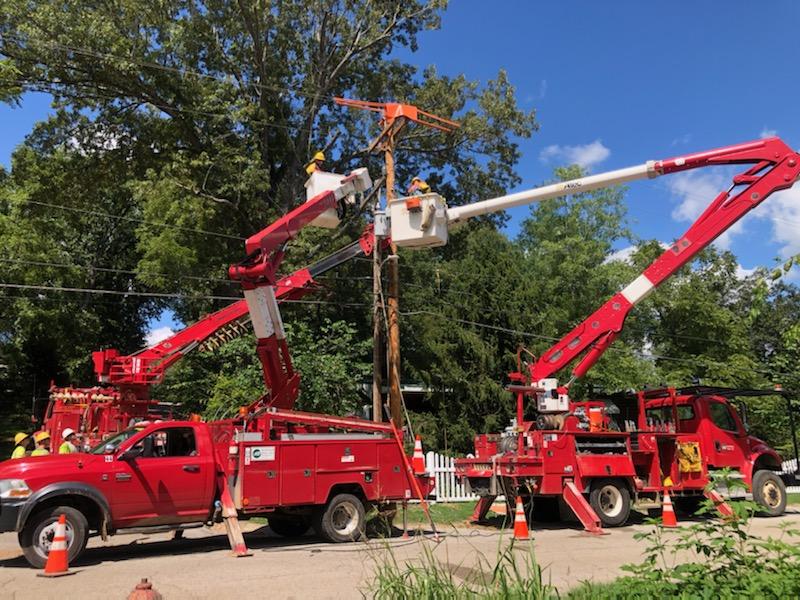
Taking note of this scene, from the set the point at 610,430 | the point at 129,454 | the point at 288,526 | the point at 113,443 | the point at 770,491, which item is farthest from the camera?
the point at 770,491

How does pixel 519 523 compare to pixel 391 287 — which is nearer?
pixel 519 523

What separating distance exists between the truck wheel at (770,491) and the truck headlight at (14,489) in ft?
46.8

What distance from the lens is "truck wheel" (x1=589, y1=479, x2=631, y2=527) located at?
12703 millimetres

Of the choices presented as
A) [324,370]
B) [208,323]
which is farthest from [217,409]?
[208,323]

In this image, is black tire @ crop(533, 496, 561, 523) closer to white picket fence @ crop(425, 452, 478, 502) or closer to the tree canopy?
white picket fence @ crop(425, 452, 478, 502)

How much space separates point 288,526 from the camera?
12.3 m

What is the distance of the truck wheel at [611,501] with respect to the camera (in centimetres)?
1270

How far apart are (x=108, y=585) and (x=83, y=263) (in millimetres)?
33220

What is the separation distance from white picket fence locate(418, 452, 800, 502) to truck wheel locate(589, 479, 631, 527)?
4.87m

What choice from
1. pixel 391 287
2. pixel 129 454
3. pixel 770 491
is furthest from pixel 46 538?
pixel 770 491

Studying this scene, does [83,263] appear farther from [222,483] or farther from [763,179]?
[763,179]

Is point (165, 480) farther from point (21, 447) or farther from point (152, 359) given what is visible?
point (152, 359)

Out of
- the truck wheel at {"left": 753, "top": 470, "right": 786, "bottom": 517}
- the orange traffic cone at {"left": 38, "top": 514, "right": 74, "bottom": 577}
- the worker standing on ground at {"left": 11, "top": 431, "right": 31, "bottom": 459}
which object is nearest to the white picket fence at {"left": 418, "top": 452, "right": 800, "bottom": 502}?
the truck wheel at {"left": 753, "top": 470, "right": 786, "bottom": 517}

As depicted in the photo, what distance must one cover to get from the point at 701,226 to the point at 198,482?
450 inches
